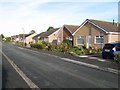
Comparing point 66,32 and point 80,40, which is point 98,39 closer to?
point 80,40

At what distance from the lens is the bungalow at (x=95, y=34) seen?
38.0 m

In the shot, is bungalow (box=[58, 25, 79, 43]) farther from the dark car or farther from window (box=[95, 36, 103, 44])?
the dark car

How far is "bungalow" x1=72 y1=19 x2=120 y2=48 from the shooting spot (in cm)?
3797

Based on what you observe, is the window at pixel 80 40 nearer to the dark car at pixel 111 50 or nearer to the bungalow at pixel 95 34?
the bungalow at pixel 95 34

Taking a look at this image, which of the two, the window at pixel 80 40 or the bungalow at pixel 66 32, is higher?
the bungalow at pixel 66 32

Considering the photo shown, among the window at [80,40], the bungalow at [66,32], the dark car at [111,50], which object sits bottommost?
the dark car at [111,50]

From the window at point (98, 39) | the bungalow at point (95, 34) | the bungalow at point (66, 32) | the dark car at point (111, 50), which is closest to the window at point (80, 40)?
the bungalow at point (95, 34)

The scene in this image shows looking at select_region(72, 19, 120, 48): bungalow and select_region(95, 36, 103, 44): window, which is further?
select_region(95, 36, 103, 44): window

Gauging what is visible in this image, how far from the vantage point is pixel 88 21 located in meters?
42.2

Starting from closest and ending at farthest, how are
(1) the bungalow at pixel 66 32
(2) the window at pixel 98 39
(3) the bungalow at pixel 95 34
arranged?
(3) the bungalow at pixel 95 34 → (2) the window at pixel 98 39 → (1) the bungalow at pixel 66 32

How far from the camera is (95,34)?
40438 mm

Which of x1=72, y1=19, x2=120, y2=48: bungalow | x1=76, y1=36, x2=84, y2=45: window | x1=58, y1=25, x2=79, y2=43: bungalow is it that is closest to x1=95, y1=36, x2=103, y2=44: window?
x1=72, y1=19, x2=120, y2=48: bungalow

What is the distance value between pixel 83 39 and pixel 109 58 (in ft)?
67.9

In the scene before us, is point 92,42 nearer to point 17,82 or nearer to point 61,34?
point 61,34
